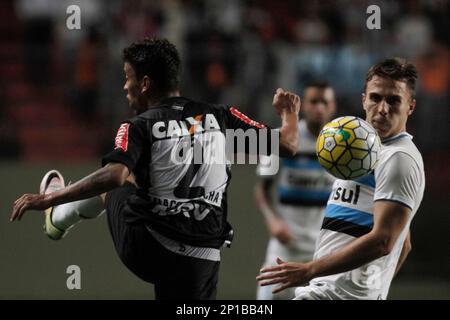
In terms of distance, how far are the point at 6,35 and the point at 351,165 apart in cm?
805

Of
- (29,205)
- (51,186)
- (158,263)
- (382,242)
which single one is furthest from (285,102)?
(29,205)

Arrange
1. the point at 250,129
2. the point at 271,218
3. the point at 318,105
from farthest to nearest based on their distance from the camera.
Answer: the point at 318,105, the point at 271,218, the point at 250,129

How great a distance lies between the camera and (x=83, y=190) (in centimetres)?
420

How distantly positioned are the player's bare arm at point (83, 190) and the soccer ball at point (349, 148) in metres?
1.06

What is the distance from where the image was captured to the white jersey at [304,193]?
6.91 metres

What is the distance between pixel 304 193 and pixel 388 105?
8.90ft

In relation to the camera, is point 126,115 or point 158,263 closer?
point 158,263

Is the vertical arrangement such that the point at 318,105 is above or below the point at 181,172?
above

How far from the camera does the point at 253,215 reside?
9.30m

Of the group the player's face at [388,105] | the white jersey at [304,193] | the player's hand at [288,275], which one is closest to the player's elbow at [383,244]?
Result: the player's hand at [288,275]

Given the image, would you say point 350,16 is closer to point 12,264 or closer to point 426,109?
point 426,109

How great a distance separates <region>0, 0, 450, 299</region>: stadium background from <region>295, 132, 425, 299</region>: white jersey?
4.41 metres

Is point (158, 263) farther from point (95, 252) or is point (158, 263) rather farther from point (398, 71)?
point (95, 252)

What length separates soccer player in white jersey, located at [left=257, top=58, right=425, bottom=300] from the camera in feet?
13.3
